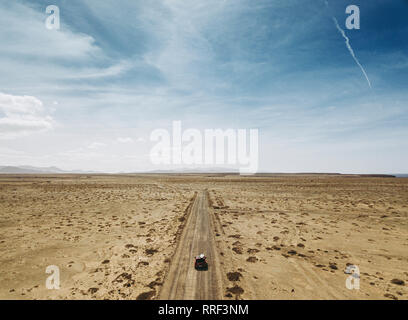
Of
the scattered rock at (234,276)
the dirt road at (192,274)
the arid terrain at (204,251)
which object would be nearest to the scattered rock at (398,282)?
the arid terrain at (204,251)

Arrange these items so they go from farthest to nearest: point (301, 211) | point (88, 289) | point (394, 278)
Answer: point (301, 211) → point (394, 278) → point (88, 289)

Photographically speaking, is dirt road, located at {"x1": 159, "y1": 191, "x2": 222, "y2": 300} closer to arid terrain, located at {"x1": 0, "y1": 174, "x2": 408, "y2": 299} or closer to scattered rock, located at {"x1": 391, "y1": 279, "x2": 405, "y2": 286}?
arid terrain, located at {"x1": 0, "y1": 174, "x2": 408, "y2": 299}

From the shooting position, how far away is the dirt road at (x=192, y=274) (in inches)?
369

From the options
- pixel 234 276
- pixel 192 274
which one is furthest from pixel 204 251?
pixel 234 276

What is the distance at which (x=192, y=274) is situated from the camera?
1105 cm

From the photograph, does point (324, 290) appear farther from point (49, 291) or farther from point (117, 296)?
point (49, 291)

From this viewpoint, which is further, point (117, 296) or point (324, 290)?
Result: point (324, 290)

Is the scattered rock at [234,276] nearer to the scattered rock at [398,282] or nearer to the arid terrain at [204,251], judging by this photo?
the arid terrain at [204,251]

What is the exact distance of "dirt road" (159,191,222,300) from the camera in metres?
9.37
